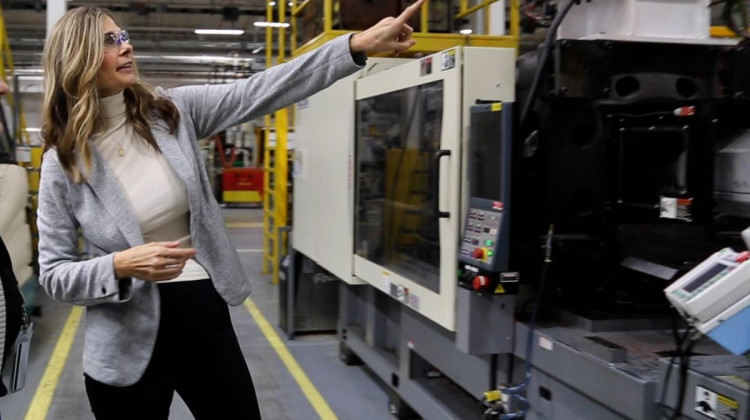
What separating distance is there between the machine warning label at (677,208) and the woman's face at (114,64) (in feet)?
5.40

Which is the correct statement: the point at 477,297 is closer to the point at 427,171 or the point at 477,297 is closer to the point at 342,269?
the point at 427,171

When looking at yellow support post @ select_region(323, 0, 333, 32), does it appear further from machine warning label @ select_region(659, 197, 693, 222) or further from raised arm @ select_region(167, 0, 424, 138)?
raised arm @ select_region(167, 0, 424, 138)

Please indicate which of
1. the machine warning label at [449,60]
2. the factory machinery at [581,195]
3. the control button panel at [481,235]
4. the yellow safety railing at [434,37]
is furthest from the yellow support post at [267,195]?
the control button panel at [481,235]

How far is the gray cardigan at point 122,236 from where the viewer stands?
5.94 ft

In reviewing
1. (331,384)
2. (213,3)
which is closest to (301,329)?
(331,384)

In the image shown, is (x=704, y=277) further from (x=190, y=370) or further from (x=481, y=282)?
(x=190, y=370)

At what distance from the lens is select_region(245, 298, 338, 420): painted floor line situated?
4.53 meters

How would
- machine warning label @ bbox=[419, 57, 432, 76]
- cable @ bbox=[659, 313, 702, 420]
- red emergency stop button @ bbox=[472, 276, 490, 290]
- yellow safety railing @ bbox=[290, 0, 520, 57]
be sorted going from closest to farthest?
cable @ bbox=[659, 313, 702, 420], red emergency stop button @ bbox=[472, 276, 490, 290], machine warning label @ bbox=[419, 57, 432, 76], yellow safety railing @ bbox=[290, 0, 520, 57]

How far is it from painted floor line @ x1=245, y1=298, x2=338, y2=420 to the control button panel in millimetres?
1844

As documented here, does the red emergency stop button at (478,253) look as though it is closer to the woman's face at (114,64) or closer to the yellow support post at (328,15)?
the woman's face at (114,64)

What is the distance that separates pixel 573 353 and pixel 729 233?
0.62 metres

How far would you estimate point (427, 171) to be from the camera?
11.2ft

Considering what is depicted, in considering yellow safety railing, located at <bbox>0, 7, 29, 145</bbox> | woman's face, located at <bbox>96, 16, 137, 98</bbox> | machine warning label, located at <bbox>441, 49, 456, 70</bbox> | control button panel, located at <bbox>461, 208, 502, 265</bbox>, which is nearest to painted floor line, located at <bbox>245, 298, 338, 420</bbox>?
control button panel, located at <bbox>461, 208, 502, 265</bbox>

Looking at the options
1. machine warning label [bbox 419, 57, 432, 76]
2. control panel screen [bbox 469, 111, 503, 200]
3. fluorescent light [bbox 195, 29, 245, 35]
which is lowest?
control panel screen [bbox 469, 111, 503, 200]
